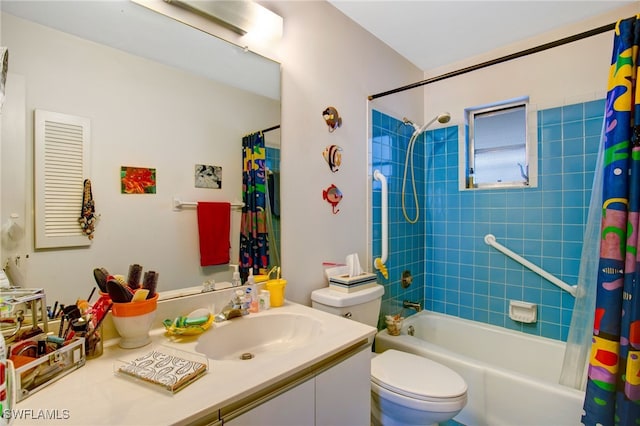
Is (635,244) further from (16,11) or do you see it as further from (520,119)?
(16,11)

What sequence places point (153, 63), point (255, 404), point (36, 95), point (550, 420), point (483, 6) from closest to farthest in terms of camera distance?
1. point (255, 404)
2. point (36, 95)
3. point (153, 63)
4. point (550, 420)
5. point (483, 6)

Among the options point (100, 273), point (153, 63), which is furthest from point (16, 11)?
point (100, 273)

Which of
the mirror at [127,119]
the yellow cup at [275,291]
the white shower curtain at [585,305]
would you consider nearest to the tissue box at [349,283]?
the yellow cup at [275,291]

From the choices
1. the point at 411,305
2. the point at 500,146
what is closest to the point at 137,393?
the point at 411,305

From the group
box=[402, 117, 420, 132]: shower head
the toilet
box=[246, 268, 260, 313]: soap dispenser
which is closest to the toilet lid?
the toilet

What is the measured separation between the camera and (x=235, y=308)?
124 centimetres

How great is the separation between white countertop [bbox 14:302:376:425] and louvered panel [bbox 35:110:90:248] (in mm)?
380

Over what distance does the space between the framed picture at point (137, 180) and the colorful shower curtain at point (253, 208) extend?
1.24ft

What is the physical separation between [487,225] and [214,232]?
199 cm

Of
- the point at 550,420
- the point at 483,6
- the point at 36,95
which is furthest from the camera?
the point at 483,6

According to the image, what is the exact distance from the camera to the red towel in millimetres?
1233

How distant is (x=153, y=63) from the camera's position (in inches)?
42.9

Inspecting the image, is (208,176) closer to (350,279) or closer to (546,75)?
(350,279)

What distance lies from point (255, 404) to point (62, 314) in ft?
2.07
